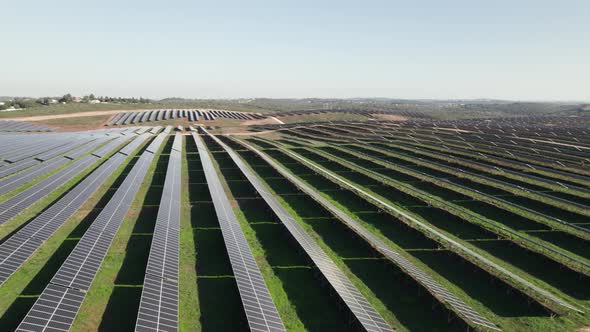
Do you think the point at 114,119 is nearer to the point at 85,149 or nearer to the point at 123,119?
the point at 123,119

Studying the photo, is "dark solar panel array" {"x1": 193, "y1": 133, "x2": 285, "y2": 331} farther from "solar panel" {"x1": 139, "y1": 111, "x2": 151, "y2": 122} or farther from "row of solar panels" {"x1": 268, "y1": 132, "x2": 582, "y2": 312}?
"solar panel" {"x1": 139, "y1": 111, "x2": 151, "y2": 122}

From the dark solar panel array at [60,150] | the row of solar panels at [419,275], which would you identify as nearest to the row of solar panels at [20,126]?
the dark solar panel array at [60,150]

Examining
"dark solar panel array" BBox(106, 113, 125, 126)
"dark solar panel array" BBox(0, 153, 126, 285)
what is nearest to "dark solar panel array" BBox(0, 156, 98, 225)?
"dark solar panel array" BBox(0, 153, 126, 285)

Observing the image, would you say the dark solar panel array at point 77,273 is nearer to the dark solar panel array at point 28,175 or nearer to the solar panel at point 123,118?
the dark solar panel array at point 28,175

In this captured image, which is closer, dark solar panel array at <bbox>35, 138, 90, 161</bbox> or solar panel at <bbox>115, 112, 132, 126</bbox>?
dark solar panel array at <bbox>35, 138, 90, 161</bbox>

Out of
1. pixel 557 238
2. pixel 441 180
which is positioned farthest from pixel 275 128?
pixel 557 238

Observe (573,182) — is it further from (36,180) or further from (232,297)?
(36,180)
